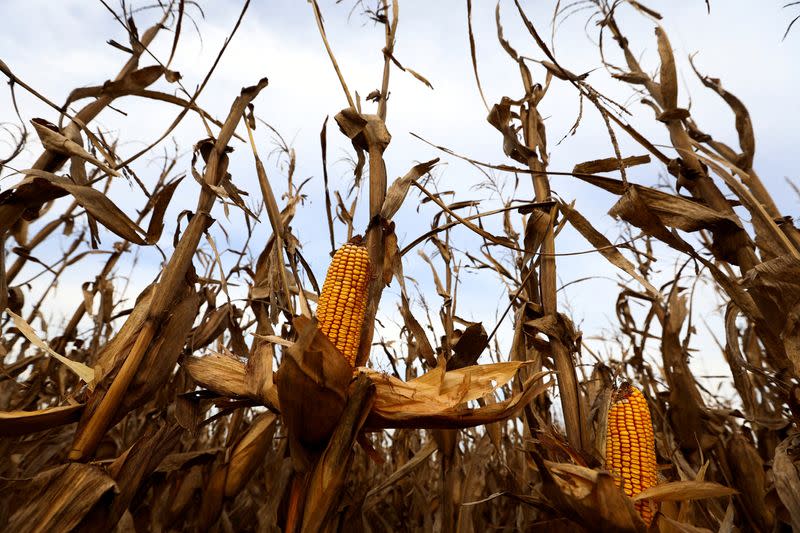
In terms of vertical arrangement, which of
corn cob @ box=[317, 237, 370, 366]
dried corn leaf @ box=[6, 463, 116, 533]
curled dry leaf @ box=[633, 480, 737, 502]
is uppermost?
corn cob @ box=[317, 237, 370, 366]

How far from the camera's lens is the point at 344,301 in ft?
6.49

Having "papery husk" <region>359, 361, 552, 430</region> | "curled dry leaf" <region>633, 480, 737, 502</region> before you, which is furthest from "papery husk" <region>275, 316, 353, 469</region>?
"curled dry leaf" <region>633, 480, 737, 502</region>

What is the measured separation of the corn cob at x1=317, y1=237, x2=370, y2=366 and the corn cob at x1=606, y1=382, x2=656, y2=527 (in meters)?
1.06

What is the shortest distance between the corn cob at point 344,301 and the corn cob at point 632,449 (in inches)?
41.7

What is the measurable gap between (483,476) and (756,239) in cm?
268

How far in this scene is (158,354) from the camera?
6.79ft

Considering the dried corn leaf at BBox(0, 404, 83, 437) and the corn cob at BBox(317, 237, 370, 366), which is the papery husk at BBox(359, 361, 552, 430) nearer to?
the corn cob at BBox(317, 237, 370, 366)

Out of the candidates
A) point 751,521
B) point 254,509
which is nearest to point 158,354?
point 254,509

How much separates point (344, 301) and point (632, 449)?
4.03 feet

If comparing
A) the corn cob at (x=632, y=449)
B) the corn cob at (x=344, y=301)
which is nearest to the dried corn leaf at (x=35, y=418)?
the corn cob at (x=344, y=301)

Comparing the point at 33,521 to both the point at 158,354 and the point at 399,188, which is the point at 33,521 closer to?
the point at 158,354

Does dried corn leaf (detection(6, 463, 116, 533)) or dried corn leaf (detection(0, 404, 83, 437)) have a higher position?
dried corn leaf (detection(0, 404, 83, 437))

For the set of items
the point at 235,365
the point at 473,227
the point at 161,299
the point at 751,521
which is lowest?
the point at 751,521

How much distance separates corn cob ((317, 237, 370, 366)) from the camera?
1.96 metres
